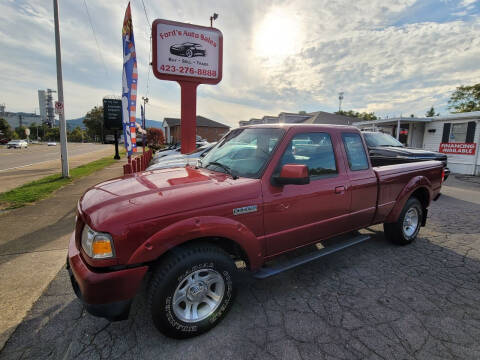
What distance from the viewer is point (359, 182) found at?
10.8 feet

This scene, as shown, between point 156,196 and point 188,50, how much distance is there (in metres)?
8.03

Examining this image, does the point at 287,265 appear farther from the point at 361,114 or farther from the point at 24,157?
the point at 361,114

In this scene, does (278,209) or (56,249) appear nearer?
(278,209)

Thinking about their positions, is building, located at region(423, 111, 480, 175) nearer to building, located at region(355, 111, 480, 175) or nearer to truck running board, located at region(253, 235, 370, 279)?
building, located at region(355, 111, 480, 175)

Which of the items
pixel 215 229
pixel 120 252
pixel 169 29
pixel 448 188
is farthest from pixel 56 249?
pixel 448 188

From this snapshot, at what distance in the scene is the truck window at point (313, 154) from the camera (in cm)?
282

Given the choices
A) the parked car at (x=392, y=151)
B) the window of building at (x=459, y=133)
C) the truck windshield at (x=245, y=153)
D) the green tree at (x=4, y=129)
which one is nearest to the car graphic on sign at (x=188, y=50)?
the parked car at (x=392, y=151)

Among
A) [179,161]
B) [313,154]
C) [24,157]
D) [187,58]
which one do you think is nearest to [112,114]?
[24,157]

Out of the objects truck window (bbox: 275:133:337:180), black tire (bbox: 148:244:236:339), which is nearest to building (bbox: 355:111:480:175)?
truck window (bbox: 275:133:337:180)

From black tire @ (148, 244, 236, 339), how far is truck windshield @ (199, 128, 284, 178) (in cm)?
87

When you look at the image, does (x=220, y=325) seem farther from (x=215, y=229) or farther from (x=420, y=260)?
(x=420, y=260)

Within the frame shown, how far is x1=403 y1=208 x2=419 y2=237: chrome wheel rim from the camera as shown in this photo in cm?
415

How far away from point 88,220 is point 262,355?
5.75 ft

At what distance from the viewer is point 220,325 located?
2.38m
